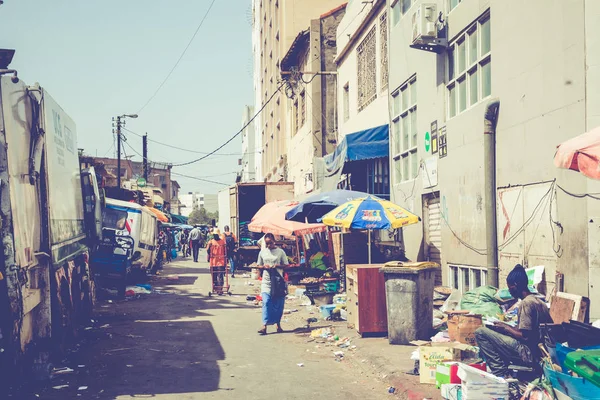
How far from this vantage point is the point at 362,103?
19.7 metres

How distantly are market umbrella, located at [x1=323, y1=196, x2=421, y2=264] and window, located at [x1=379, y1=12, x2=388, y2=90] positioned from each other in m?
5.63

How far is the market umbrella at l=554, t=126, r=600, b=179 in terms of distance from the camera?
17.6ft

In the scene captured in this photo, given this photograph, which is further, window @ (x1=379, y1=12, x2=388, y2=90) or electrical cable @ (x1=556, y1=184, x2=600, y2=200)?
window @ (x1=379, y1=12, x2=388, y2=90)

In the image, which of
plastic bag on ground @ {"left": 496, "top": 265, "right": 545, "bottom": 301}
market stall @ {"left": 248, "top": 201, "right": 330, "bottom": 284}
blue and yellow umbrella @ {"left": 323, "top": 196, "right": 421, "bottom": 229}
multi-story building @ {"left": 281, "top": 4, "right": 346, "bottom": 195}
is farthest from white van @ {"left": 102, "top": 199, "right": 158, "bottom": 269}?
plastic bag on ground @ {"left": 496, "top": 265, "right": 545, "bottom": 301}

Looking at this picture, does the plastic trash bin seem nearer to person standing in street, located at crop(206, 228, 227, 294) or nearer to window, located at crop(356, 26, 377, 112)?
person standing in street, located at crop(206, 228, 227, 294)

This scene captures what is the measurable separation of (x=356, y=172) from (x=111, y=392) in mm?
13642

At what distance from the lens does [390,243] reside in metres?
16.4

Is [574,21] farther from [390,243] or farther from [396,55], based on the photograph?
[390,243]

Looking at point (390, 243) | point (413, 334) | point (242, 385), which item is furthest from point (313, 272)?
point (242, 385)

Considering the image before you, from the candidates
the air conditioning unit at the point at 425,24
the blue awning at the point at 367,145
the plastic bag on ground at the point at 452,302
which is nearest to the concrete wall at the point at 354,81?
the blue awning at the point at 367,145

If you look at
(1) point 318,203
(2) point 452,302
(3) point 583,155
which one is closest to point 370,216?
(2) point 452,302

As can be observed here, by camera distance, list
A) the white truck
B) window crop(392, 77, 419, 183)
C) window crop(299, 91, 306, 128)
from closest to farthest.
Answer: the white truck, window crop(392, 77, 419, 183), window crop(299, 91, 306, 128)

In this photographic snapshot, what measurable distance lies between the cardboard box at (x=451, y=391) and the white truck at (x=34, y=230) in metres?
4.39

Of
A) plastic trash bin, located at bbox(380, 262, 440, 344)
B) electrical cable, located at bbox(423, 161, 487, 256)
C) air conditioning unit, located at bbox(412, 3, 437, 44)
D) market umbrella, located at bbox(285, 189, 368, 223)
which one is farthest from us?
market umbrella, located at bbox(285, 189, 368, 223)
